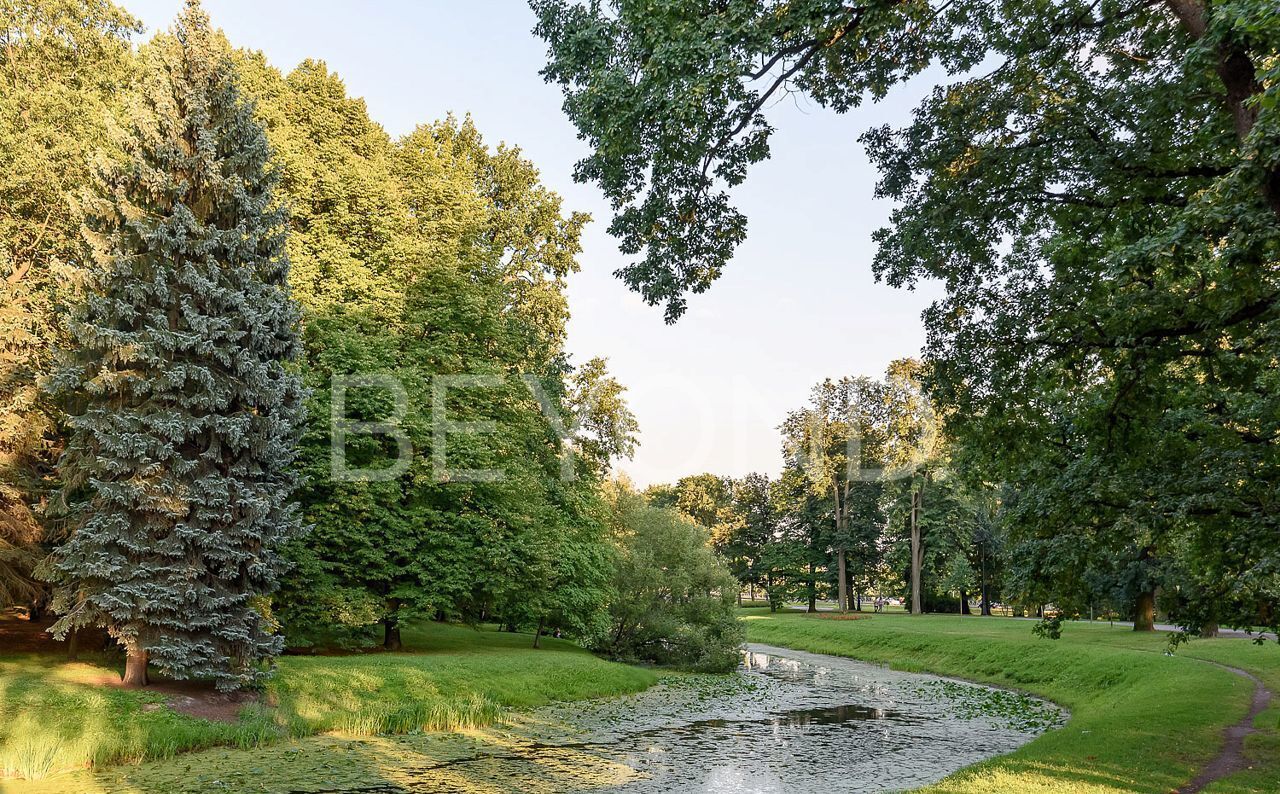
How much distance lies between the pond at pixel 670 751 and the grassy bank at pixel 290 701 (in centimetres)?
68

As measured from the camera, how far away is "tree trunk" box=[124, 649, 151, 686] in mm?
15180

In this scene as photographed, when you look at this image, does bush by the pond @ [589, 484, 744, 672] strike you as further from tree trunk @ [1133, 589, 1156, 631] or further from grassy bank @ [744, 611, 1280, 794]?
tree trunk @ [1133, 589, 1156, 631]

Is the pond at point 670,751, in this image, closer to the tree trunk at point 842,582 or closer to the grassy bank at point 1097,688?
the grassy bank at point 1097,688

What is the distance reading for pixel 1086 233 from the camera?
1161 centimetres

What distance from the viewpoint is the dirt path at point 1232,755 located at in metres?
11.5

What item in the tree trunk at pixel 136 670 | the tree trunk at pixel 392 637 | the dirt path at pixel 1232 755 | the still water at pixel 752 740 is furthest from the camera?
the tree trunk at pixel 392 637

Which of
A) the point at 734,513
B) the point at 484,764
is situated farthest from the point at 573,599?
the point at 734,513

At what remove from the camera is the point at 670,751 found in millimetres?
15773

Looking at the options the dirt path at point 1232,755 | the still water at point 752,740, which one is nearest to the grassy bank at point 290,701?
the still water at point 752,740

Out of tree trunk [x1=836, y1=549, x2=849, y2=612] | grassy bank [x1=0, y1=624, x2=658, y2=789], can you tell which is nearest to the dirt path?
grassy bank [x1=0, y1=624, x2=658, y2=789]

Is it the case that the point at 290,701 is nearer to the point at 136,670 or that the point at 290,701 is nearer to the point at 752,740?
the point at 136,670

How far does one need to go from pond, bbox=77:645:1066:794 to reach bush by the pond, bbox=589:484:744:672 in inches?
256

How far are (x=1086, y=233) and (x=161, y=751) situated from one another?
673 inches

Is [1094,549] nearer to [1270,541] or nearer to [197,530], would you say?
[1270,541]
